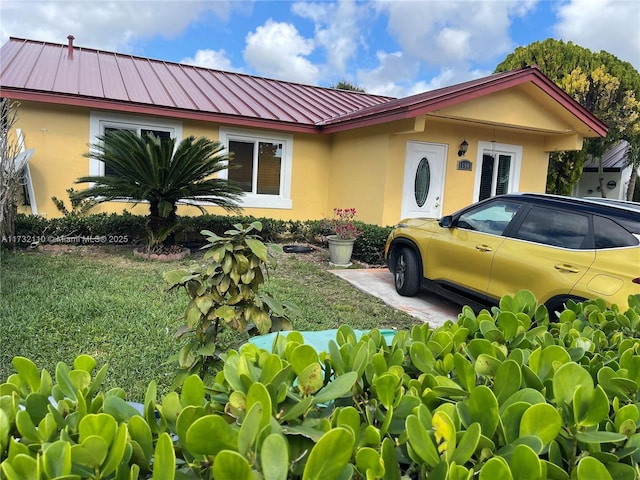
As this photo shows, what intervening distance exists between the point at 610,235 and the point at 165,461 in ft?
15.8

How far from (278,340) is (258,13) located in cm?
1294

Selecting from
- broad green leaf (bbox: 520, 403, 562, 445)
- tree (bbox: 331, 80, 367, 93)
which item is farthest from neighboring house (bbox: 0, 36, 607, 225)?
tree (bbox: 331, 80, 367, 93)

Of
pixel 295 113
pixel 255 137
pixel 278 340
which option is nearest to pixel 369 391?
pixel 278 340

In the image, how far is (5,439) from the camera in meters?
0.97

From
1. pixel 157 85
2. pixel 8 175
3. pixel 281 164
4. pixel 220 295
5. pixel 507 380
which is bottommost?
pixel 220 295

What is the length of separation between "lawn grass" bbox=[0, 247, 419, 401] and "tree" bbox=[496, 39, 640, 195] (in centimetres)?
1378

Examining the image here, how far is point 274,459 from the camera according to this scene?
808 millimetres

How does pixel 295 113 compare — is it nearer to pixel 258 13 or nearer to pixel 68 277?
pixel 258 13

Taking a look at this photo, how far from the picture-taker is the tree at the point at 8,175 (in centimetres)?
721

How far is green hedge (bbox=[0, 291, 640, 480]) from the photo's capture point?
Answer: 2.77 ft

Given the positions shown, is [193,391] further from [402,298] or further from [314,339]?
[402,298]

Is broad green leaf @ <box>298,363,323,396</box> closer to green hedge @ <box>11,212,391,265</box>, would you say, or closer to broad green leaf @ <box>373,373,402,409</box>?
broad green leaf @ <box>373,373,402,409</box>

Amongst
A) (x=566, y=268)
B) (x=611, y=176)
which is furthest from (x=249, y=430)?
(x=611, y=176)

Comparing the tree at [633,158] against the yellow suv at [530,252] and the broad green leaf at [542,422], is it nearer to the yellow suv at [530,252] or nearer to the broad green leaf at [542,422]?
the yellow suv at [530,252]
